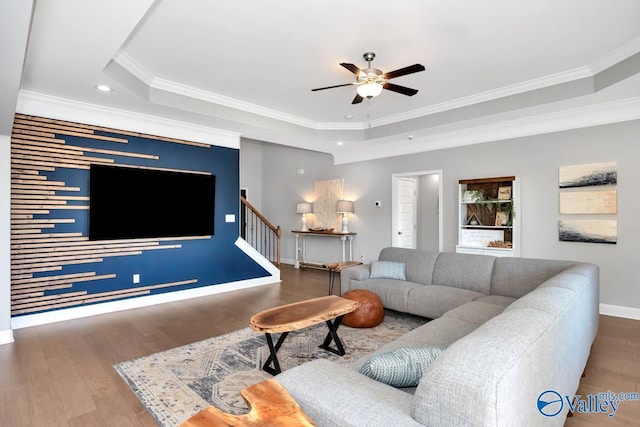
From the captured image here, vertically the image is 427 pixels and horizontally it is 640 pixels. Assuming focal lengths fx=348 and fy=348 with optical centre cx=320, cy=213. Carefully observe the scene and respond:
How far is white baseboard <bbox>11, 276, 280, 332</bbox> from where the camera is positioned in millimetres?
4074

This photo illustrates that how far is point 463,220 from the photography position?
5.77 m

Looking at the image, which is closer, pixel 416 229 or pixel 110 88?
pixel 110 88

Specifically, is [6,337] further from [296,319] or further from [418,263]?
[418,263]

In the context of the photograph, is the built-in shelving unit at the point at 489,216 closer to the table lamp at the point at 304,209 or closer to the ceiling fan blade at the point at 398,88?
the ceiling fan blade at the point at 398,88

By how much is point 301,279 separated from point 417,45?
15.7ft

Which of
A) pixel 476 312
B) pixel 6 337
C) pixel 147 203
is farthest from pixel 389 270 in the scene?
pixel 6 337

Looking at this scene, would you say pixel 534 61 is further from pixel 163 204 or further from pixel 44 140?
pixel 44 140

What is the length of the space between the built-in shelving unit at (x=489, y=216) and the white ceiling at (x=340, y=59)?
0.78m

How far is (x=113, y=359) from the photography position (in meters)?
3.15

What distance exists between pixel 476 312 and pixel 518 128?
3.43 meters

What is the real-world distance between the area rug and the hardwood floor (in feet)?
0.45

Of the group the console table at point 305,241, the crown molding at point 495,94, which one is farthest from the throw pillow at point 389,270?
the console table at point 305,241

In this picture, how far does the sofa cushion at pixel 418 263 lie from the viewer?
14.7 feet

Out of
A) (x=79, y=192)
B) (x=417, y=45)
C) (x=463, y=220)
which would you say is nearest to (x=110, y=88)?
(x=79, y=192)
